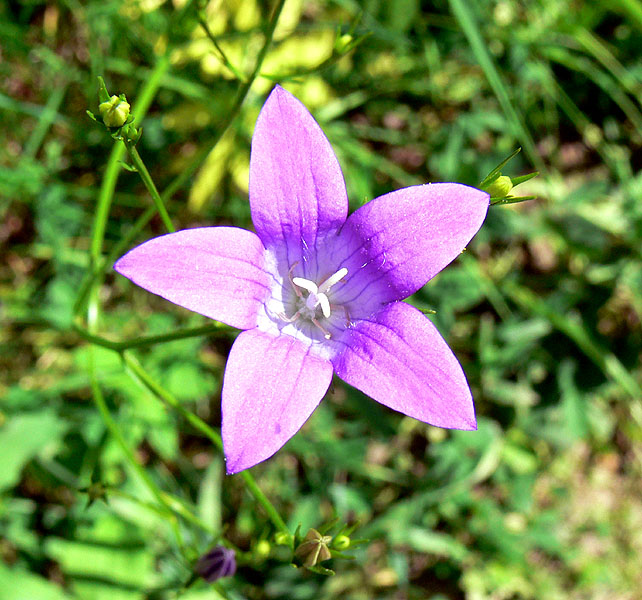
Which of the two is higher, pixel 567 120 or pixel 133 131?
pixel 133 131

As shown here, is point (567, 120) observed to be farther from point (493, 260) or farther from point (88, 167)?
point (88, 167)

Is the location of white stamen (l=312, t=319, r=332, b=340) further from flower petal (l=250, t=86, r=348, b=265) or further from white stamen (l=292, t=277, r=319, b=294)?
flower petal (l=250, t=86, r=348, b=265)

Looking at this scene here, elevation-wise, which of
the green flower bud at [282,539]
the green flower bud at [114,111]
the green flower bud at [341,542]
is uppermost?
the green flower bud at [114,111]

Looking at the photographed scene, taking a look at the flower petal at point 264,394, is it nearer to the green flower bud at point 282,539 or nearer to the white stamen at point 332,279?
the white stamen at point 332,279

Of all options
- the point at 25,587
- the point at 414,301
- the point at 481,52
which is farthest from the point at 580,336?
the point at 25,587

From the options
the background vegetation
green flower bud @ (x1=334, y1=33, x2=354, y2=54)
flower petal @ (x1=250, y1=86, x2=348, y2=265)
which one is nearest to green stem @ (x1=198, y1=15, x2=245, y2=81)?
green flower bud @ (x1=334, y1=33, x2=354, y2=54)

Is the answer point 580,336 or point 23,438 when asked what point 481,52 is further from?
point 23,438

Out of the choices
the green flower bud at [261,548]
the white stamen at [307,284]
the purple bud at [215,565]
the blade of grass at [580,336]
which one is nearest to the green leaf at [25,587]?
the purple bud at [215,565]

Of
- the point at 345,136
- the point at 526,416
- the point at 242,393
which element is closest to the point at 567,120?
the point at 345,136
